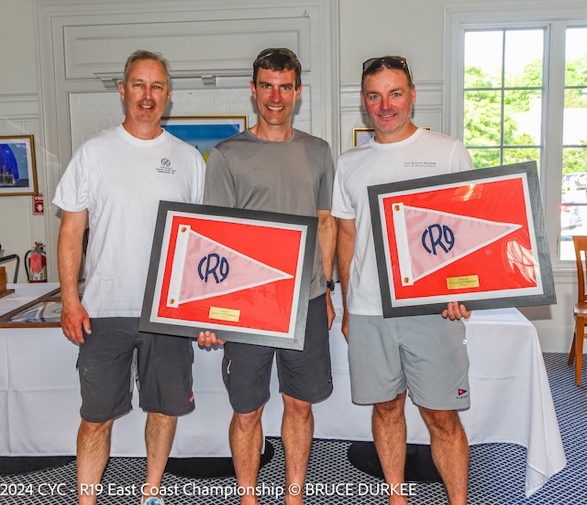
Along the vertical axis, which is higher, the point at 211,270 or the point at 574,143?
the point at 574,143

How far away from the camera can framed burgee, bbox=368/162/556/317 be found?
6.24 ft

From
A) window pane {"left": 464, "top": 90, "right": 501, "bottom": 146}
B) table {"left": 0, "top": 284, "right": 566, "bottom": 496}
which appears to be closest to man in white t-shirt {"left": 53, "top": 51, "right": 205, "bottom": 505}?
table {"left": 0, "top": 284, "right": 566, "bottom": 496}

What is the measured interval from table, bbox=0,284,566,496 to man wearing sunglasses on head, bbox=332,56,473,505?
1.55 ft

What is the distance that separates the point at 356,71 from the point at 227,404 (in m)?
2.85

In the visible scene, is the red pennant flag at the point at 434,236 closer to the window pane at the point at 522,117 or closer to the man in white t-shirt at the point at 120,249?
the man in white t-shirt at the point at 120,249

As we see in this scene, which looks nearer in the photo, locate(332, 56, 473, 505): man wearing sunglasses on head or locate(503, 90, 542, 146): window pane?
locate(332, 56, 473, 505): man wearing sunglasses on head

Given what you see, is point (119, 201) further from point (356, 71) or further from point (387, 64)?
point (356, 71)

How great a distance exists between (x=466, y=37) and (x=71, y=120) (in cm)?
308

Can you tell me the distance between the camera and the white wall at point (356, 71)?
440 cm

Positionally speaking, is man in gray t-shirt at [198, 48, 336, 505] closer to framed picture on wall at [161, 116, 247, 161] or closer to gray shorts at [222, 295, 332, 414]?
gray shorts at [222, 295, 332, 414]

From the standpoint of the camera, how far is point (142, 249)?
2029 mm

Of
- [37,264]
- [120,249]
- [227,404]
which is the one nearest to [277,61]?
[120,249]

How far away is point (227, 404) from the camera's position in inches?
101

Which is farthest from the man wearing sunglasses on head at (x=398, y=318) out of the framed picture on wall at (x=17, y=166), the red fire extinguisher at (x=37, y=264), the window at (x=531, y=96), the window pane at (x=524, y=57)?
the framed picture on wall at (x=17, y=166)
